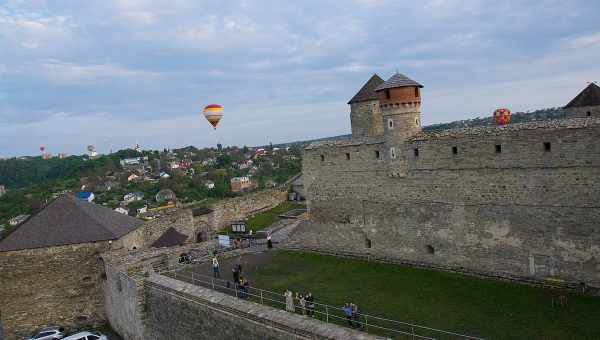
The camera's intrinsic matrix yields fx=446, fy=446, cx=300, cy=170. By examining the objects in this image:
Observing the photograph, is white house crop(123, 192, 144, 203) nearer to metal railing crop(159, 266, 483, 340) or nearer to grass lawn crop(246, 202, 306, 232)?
grass lawn crop(246, 202, 306, 232)

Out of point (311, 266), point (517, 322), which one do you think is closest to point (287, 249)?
point (311, 266)

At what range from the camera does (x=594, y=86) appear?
2273 cm

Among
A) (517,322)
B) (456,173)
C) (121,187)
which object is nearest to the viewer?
(517,322)

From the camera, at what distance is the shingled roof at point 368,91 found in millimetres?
24355

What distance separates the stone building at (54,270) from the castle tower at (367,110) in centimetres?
1372

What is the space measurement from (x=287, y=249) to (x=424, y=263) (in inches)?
309

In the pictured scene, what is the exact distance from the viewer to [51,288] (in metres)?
20.5

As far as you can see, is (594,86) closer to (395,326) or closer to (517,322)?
(517,322)

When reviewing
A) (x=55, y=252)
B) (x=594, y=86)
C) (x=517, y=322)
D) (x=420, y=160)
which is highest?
(x=594, y=86)

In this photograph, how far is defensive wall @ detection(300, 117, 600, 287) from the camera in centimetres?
1405

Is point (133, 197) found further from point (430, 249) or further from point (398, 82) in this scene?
point (430, 249)

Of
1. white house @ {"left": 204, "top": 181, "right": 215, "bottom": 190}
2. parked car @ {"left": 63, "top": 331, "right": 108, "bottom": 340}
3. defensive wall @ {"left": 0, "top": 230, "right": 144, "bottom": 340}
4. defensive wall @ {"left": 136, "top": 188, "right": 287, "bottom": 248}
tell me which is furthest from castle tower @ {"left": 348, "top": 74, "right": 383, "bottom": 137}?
white house @ {"left": 204, "top": 181, "right": 215, "bottom": 190}

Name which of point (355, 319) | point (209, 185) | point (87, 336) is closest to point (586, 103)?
point (355, 319)

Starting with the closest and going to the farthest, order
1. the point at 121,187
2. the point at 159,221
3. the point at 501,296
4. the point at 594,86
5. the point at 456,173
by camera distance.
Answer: the point at 501,296, the point at 456,173, the point at 594,86, the point at 159,221, the point at 121,187
